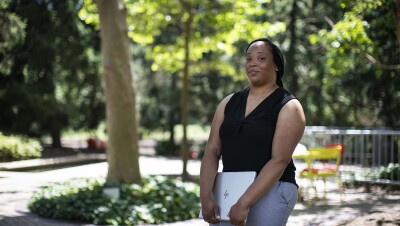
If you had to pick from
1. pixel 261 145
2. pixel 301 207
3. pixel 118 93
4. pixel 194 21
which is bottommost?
pixel 301 207

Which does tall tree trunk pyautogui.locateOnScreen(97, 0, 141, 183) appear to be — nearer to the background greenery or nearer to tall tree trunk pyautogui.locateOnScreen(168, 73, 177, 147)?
the background greenery

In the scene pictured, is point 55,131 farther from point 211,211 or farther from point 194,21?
point 211,211

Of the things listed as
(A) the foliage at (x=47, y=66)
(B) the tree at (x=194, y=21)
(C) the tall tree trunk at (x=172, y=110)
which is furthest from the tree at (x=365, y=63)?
(A) the foliage at (x=47, y=66)

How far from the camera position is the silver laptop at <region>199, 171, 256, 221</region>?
2855 millimetres

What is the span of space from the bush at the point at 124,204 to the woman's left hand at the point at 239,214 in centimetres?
536

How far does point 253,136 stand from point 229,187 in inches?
12.5

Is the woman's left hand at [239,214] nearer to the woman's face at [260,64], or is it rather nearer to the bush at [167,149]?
the woman's face at [260,64]

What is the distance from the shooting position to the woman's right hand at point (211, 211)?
9.54 ft

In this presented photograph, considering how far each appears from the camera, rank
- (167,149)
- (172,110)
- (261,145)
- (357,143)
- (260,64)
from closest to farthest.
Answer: (261,145) < (260,64) < (357,143) < (167,149) < (172,110)

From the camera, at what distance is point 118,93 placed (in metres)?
9.20

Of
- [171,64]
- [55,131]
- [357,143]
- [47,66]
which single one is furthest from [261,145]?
[55,131]

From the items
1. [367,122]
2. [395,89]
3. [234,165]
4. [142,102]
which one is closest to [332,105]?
[367,122]

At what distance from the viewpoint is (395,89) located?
1873cm

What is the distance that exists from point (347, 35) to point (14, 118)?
59.7 ft
